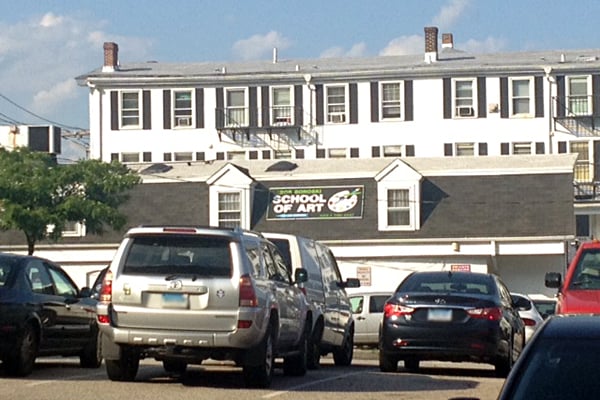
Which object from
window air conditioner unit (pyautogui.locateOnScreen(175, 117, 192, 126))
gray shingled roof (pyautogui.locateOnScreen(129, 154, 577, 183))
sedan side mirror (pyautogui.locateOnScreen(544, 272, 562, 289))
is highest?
window air conditioner unit (pyautogui.locateOnScreen(175, 117, 192, 126))

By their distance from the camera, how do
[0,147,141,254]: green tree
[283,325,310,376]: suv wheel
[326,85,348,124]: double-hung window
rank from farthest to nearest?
[326,85,348,124]: double-hung window → [0,147,141,254]: green tree → [283,325,310,376]: suv wheel

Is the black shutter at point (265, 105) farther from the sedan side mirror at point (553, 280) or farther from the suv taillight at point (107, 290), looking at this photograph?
the suv taillight at point (107, 290)

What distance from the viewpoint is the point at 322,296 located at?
2002 centimetres

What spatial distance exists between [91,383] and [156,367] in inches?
144

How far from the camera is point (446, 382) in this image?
16.8 metres

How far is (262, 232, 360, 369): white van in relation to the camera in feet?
62.9

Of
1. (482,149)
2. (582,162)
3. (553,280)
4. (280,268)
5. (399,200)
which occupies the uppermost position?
(482,149)

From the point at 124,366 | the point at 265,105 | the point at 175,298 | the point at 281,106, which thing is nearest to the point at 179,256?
the point at 175,298

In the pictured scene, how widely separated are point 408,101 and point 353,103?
2.54m

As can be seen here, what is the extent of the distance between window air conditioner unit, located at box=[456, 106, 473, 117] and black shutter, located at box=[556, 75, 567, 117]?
3.86m

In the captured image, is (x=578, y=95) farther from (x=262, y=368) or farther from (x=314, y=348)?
(x=262, y=368)

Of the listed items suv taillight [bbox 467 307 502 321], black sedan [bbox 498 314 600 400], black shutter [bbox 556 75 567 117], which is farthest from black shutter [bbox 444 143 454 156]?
black sedan [bbox 498 314 600 400]

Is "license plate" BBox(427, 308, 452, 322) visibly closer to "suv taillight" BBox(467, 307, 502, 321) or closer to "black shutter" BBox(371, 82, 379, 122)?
"suv taillight" BBox(467, 307, 502, 321)

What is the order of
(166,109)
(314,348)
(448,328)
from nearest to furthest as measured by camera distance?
1. (448,328)
2. (314,348)
3. (166,109)
